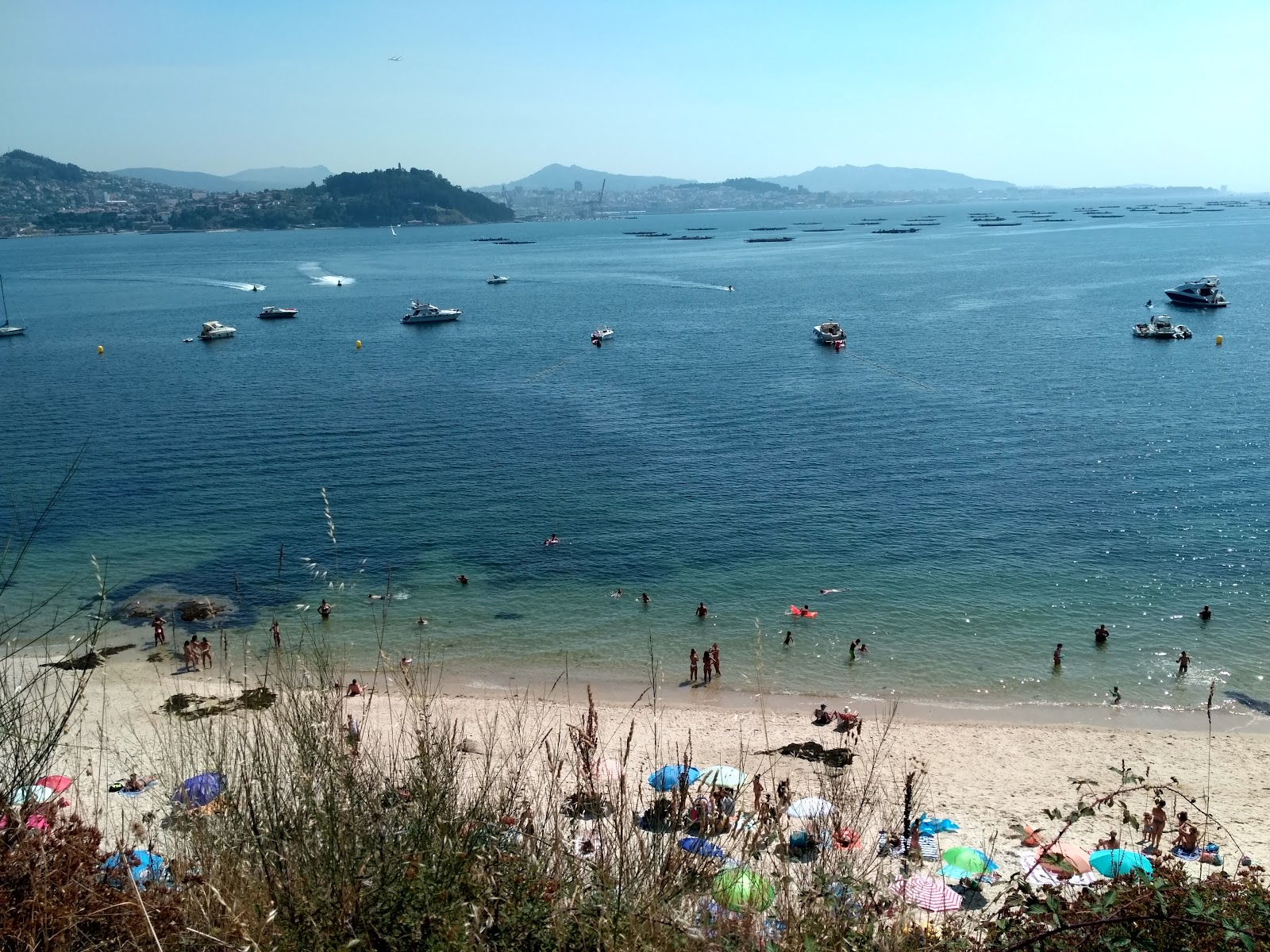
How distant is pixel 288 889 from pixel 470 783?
284cm

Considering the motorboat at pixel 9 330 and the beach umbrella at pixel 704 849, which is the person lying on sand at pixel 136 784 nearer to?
the beach umbrella at pixel 704 849

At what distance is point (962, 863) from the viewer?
16875 mm

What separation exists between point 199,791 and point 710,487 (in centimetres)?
3662

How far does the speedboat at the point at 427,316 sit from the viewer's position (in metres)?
97.8

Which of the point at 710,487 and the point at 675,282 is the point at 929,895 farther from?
the point at 675,282

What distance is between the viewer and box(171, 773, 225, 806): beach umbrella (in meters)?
8.73

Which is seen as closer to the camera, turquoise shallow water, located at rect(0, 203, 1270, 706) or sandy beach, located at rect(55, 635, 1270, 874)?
sandy beach, located at rect(55, 635, 1270, 874)

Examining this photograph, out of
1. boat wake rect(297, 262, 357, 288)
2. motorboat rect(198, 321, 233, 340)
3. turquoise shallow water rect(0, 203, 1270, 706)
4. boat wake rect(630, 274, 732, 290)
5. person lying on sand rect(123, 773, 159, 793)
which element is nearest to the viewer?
person lying on sand rect(123, 773, 159, 793)

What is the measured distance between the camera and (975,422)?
185 feet

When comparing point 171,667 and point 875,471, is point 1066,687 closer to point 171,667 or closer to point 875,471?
point 875,471

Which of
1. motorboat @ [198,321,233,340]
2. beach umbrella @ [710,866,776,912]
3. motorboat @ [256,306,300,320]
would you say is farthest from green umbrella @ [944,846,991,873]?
motorboat @ [256,306,300,320]

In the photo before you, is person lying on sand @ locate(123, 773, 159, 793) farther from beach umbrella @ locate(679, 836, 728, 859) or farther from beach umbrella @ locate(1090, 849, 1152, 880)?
beach umbrella @ locate(1090, 849, 1152, 880)

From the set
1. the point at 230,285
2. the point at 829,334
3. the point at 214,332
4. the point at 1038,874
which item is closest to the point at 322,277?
the point at 230,285

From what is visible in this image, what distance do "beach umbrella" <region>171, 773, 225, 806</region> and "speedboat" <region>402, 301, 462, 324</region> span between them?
297 feet
